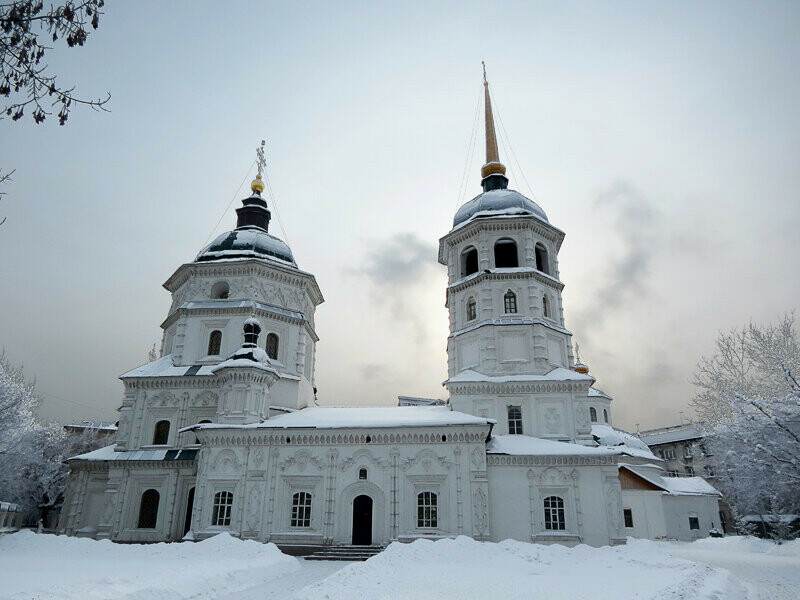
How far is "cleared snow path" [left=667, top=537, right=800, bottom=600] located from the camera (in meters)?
12.5

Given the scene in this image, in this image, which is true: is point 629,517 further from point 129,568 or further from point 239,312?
point 129,568

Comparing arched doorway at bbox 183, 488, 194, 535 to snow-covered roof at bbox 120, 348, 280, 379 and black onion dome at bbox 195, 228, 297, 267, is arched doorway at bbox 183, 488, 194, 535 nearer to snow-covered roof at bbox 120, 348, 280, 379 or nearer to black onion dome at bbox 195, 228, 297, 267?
snow-covered roof at bbox 120, 348, 280, 379

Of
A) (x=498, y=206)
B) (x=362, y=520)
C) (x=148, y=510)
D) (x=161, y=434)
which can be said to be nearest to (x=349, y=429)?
(x=362, y=520)

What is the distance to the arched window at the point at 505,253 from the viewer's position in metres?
26.5

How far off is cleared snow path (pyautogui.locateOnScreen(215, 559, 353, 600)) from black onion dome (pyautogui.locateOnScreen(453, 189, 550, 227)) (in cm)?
1736

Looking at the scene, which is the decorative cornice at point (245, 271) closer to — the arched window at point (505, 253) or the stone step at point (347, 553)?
the arched window at point (505, 253)

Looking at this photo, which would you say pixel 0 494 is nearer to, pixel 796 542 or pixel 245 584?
pixel 245 584

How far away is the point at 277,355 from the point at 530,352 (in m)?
12.6

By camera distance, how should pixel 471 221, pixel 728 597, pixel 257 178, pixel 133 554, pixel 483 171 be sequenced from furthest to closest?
pixel 257 178 < pixel 483 171 < pixel 471 221 < pixel 133 554 < pixel 728 597

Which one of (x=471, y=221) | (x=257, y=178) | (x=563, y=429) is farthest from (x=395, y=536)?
→ (x=257, y=178)

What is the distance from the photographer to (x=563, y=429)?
23.0 metres

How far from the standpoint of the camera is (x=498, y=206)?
89.5 ft

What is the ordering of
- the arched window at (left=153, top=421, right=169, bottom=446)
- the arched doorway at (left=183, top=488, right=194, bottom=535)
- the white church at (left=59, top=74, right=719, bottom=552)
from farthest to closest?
the arched window at (left=153, top=421, right=169, bottom=446)
the arched doorway at (left=183, top=488, right=194, bottom=535)
the white church at (left=59, top=74, right=719, bottom=552)

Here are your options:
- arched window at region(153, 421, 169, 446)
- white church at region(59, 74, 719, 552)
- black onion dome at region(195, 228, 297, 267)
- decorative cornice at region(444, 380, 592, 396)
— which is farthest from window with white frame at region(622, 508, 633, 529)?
arched window at region(153, 421, 169, 446)
